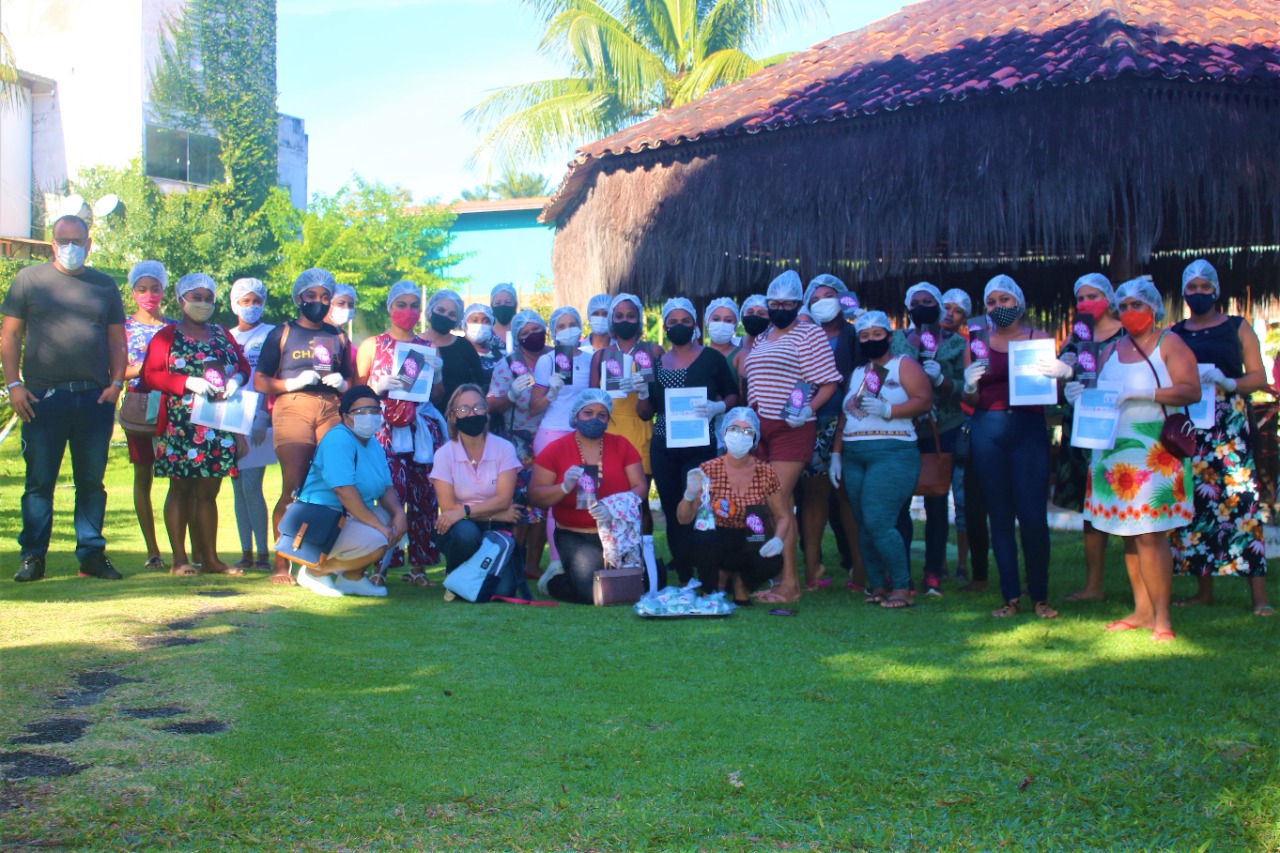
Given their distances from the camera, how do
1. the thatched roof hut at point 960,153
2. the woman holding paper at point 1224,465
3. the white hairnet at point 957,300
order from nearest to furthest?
the woman holding paper at point 1224,465 → the white hairnet at point 957,300 → the thatched roof hut at point 960,153

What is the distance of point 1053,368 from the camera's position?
6680mm

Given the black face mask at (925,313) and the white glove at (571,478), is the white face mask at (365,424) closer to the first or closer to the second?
the white glove at (571,478)

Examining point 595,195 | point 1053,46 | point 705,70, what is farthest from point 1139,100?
point 705,70

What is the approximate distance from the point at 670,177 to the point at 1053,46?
Answer: 3.08 meters

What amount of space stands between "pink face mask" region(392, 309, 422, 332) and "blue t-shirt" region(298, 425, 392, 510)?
1020mm

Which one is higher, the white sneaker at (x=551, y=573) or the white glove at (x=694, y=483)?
the white glove at (x=694, y=483)

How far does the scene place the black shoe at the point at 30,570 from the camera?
7.35m

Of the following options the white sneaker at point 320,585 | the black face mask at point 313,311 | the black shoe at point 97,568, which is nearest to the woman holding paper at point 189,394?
the black shoe at point 97,568

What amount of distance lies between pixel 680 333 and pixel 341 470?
7.98 ft

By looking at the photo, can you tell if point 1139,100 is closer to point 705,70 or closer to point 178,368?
point 178,368

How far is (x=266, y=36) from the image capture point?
34.5 m

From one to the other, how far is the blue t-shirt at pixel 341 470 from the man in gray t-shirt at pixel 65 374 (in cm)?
129

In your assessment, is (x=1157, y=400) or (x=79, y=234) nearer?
(x=1157, y=400)

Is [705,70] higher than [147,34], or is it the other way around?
[147,34]
